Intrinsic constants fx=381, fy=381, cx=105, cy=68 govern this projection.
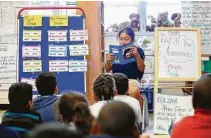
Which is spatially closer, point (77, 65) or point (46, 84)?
point (46, 84)

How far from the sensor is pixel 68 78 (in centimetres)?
500

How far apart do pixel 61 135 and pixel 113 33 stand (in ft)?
22.2

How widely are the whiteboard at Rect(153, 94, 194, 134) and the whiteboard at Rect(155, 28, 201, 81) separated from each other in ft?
0.93

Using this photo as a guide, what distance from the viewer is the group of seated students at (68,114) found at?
147 cm

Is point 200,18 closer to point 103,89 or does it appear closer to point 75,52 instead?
point 75,52

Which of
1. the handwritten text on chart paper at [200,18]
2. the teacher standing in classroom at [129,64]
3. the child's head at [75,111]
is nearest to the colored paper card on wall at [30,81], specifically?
the teacher standing in classroom at [129,64]

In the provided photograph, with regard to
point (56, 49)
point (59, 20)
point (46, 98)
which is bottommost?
point (46, 98)

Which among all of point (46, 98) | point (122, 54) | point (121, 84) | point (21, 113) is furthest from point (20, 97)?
point (122, 54)

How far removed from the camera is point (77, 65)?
4.98m

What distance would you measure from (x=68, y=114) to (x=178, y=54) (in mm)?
2710

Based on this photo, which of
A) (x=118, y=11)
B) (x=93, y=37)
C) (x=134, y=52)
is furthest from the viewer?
(x=118, y=11)

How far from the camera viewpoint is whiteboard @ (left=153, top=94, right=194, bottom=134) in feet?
14.5

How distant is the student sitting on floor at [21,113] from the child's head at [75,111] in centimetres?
25

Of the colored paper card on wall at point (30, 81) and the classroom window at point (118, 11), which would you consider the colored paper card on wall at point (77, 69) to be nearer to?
the colored paper card on wall at point (30, 81)
